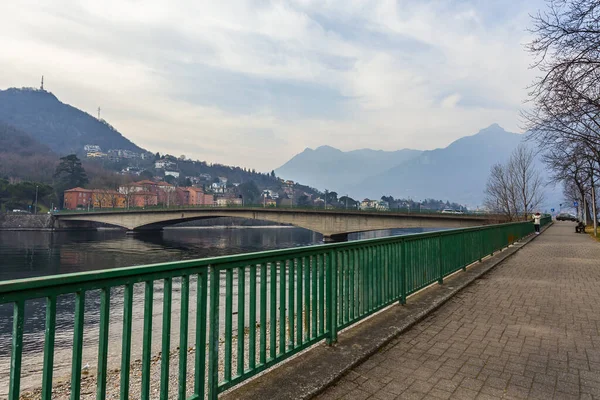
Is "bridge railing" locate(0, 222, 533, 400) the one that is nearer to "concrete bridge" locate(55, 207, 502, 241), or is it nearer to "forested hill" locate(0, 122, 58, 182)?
"concrete bridge" locate(55, 207, 502, 241)

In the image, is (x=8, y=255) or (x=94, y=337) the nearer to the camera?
(x=94, y=337)

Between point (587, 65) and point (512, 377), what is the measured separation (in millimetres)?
9366

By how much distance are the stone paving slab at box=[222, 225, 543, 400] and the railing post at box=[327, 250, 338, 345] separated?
13 centimetres

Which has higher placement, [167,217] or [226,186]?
[226,186]

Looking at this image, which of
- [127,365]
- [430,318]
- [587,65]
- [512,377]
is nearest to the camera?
[127,365]

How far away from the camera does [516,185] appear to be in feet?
119

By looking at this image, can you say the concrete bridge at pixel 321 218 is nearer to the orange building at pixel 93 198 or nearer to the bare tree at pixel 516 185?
the bare tree at pixel 516 185

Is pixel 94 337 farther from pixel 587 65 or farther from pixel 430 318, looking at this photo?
pixel 587 65

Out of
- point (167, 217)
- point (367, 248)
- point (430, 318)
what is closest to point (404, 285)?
point (430, 318)

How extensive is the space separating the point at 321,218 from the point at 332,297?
132 ft

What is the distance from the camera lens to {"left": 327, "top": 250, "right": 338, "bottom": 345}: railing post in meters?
4.07

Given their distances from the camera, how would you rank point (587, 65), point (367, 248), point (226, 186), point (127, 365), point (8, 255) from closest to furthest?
point (127, 365)
point (367, 248)
point (587, 65)
point (8, 255)
point (226, 186)

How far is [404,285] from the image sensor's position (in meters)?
5.90

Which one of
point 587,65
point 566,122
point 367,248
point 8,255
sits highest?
point 587,65
